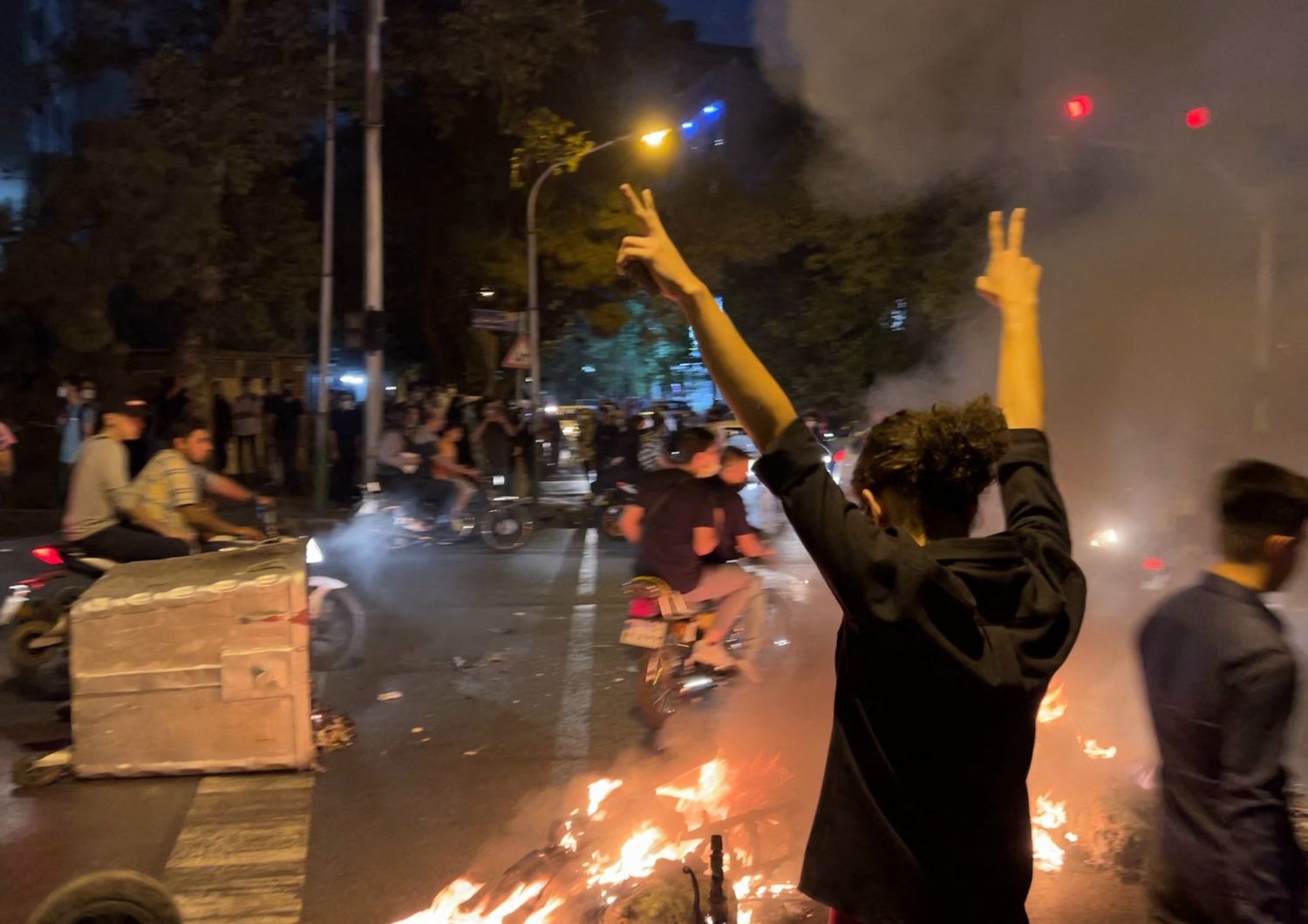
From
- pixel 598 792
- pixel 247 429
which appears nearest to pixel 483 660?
pixel 598 792

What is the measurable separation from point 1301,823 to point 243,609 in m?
4.13

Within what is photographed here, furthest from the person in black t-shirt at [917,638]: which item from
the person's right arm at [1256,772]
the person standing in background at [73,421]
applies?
Answer: the person standing in background at [73,421]

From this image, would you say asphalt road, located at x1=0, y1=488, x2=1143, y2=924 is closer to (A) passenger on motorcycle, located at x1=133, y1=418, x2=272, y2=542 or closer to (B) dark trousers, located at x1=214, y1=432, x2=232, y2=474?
(A) passenger on motorcycle, located at x1=133, y1=418, x2=272, y2=542

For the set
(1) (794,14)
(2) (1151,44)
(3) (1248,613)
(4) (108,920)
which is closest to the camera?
(3) (1248,613)

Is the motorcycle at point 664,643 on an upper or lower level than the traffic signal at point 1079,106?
lower

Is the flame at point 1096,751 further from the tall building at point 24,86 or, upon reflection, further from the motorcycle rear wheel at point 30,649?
the tall building at point 24,86

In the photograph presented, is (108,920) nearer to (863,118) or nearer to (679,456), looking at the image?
(679,456)

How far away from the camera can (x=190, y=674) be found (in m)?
5.07

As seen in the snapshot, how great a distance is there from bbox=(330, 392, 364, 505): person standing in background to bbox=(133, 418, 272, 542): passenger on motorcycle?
8.81 metres

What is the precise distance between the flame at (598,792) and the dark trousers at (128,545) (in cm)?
286

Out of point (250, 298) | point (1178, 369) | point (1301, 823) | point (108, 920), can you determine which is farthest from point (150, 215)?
point (1301, 823)

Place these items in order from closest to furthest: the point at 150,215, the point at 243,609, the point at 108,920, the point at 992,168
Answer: the point at 108,920 → the point at 243,609 → the point at 992,168 → the point at 150,215

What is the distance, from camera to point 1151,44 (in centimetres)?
637

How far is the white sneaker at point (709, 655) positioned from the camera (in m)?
5.88
